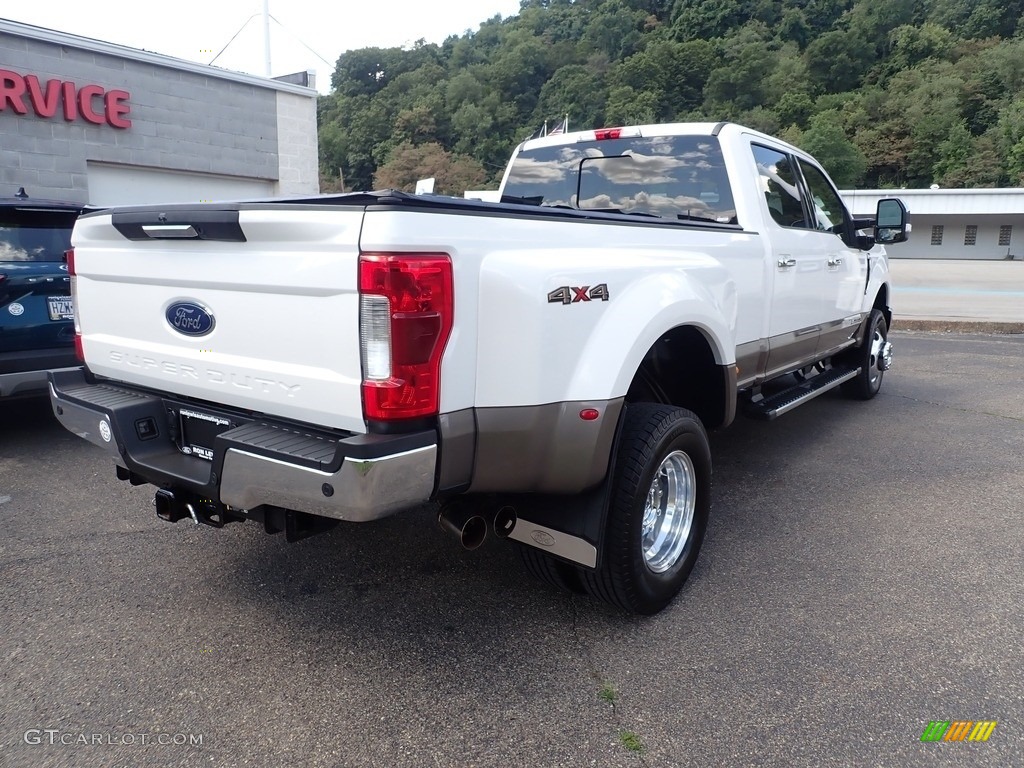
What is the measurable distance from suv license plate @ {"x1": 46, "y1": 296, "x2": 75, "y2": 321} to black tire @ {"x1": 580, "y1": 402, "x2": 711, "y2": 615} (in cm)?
398

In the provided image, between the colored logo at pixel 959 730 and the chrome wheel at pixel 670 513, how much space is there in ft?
3.51

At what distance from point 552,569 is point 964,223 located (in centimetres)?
6015

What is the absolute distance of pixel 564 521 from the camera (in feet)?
9.09

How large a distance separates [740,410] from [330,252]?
2.96 metres

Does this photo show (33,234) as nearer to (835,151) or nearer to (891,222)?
(891,222)

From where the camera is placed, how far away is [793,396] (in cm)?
477

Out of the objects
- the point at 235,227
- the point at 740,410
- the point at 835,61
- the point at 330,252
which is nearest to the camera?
the point at 330,252

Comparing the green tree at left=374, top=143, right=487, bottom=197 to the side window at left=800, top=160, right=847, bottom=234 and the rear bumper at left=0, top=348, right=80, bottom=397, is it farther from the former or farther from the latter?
the rear bumper at left=0, top=348, right=80, bottom=397

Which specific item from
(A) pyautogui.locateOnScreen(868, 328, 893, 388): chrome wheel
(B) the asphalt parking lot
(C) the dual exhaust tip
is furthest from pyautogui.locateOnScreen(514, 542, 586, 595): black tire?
(A) pyautogui.locateOnScreen(868, 328, 893, 388): chrome wheel

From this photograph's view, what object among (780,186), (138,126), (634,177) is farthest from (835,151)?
(634,177)

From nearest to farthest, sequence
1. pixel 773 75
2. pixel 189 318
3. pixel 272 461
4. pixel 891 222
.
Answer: pixel 272 461
pixel 189 318
pixel 891 222
pixel 773 75

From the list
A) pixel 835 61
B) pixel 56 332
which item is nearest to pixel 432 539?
pixel 56 332

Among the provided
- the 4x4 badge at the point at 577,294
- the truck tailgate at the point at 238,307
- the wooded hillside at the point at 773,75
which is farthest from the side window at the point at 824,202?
the wooded hillside at the point at 773,75

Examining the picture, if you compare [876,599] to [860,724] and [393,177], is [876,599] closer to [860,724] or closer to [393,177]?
[860,724]
